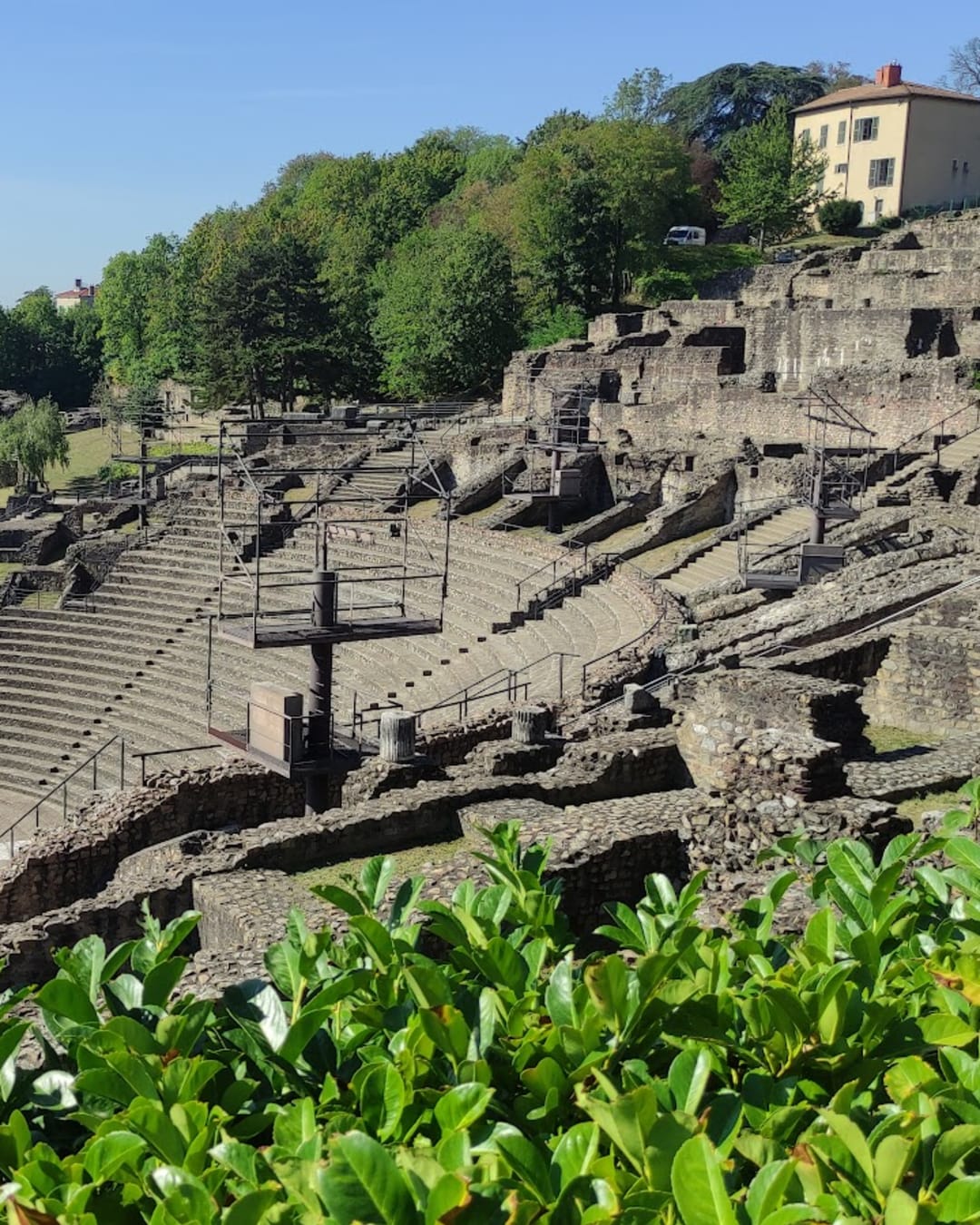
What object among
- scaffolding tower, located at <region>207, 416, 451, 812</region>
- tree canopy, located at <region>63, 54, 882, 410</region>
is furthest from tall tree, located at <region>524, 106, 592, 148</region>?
scaffolding tower, located at <region>207, 416, 451, 812</region>

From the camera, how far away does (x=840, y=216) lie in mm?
54406

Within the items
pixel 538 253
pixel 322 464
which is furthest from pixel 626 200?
pixel 322 464

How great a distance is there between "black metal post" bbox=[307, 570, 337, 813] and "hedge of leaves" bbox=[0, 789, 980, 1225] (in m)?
9.23

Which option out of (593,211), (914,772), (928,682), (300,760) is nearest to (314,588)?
(300,760)

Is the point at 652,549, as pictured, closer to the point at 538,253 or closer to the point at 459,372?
the point at 459,372

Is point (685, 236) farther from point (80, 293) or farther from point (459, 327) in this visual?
point (80, 293)

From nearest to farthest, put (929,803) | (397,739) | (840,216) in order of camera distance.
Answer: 1. (929,803)
2. (397,739)
3. (840,216)

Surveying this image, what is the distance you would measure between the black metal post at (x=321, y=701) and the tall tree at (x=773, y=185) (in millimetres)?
45099

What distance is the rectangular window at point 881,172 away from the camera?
55406 millimetres

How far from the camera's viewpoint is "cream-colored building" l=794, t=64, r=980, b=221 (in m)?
54.8

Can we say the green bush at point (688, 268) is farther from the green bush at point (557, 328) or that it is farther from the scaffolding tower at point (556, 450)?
the scaffolding tower at point (556, 450)

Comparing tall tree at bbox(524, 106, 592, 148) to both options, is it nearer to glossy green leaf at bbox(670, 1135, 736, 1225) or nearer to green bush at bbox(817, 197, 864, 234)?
green bush at bbox(817, 197, 864, 234)

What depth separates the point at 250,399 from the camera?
170ft

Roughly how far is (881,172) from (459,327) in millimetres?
20897
